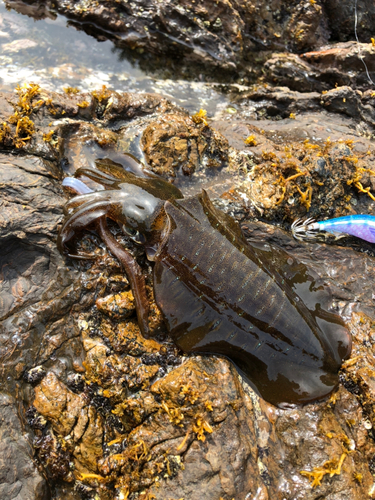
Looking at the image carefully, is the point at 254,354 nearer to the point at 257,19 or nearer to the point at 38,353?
the point at 38,353

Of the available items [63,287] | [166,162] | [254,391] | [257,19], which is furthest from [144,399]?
[257,19]

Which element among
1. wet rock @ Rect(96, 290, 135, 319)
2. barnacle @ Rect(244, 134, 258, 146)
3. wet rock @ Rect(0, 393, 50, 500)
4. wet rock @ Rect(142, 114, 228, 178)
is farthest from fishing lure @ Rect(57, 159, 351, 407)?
barnacle @ Rect(244, 134, 258, 146)

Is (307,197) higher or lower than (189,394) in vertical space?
higher

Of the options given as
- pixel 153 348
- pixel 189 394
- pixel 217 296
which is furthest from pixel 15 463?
pixel 217 296

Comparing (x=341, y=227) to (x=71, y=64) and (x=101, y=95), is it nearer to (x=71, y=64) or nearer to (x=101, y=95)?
(x=101, y=95)

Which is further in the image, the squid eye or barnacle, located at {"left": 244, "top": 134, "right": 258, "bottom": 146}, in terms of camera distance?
barnacle, located at {"left": 244, "top": 134, "right": 258, "bottom": 146}

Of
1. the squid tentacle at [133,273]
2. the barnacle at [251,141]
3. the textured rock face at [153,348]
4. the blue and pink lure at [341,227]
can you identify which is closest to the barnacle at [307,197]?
the textured rock face at [153,348]

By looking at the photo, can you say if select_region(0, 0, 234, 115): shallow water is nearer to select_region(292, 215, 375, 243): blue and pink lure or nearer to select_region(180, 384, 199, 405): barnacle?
select_region(292, 215, 375, 243): blue and pink lure
